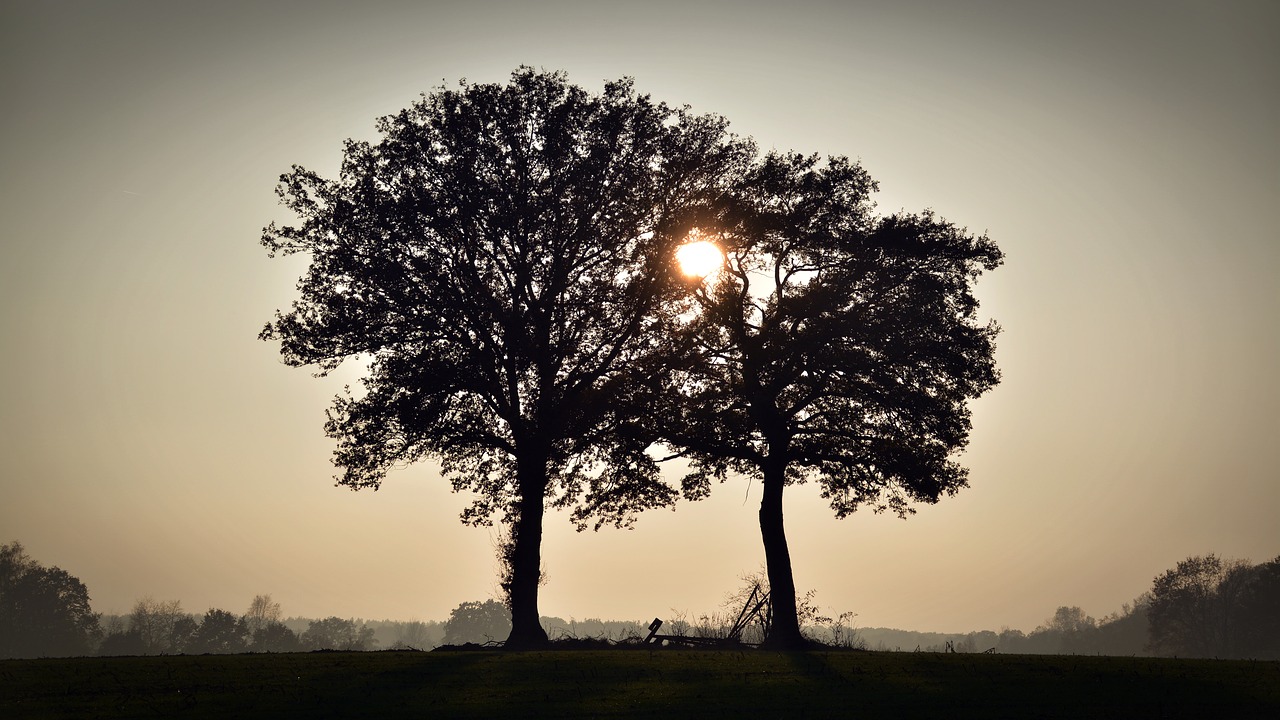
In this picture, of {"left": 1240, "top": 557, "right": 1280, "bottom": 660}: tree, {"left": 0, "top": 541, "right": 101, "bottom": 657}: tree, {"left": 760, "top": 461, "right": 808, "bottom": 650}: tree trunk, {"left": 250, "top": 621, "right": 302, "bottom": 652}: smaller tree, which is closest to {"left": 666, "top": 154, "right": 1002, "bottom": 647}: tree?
{"left": 760, "top": 461, "right": 808, "bottom": 650}: tree trunk

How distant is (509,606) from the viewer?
3400 centimetres

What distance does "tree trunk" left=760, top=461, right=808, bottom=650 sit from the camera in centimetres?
3088

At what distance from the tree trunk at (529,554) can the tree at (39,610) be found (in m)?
118

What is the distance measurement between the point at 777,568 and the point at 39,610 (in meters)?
134

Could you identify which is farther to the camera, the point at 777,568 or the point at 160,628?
the point at 160,628

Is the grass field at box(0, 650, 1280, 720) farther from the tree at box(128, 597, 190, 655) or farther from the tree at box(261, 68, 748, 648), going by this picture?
the tree at box(128, 597, 190, 655)

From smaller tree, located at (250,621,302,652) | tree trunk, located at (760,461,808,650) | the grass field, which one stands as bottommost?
smaller tree, located at (250,621,302,652)

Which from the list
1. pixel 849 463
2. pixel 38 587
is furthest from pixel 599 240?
pixel 38 587

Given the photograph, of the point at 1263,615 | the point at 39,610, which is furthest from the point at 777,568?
the point at 39,610

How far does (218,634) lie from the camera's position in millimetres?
147750

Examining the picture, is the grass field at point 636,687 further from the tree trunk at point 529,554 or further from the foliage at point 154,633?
the foliage at point 154,633

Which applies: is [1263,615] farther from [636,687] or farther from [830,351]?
[636,687]

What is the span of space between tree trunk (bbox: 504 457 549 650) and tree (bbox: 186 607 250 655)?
133189 mm

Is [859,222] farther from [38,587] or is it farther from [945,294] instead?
[38,587]
